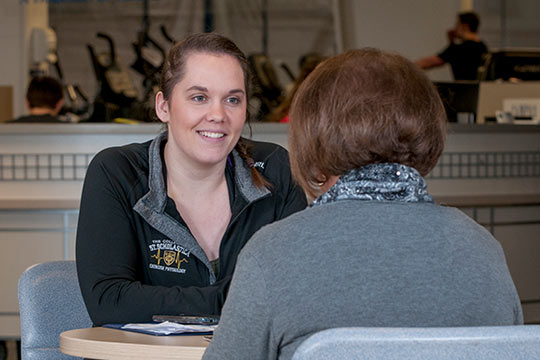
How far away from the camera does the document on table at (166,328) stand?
1.46 metres

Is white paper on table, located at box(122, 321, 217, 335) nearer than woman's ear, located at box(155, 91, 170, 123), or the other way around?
white paper on table, located at box(122, 321, 217, 335)

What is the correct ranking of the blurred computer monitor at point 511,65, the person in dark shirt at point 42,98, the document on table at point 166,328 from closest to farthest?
the document on table at point 166,328
the person in dark shirt at point 42,98
the blurred computer monitor at point 511,65

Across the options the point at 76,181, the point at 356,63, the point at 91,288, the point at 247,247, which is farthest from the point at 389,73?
the point at 76,181

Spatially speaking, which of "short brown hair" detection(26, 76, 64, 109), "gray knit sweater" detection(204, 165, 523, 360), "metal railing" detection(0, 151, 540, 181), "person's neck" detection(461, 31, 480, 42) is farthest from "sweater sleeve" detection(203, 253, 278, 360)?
"person's neck" detection(461, 31, 480, 42)

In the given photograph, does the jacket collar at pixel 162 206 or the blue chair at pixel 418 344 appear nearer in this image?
the blue chair at pixel 418 344

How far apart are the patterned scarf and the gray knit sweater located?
0.06 feet

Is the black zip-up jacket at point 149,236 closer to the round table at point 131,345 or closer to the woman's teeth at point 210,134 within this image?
the woman's teeth at point 210,134

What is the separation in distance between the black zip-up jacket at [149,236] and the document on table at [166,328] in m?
0.11

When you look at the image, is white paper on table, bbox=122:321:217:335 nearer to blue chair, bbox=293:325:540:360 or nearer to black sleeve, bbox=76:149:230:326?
black sleeve, bbox=76:149:230:326

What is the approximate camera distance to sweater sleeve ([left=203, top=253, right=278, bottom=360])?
1.05m

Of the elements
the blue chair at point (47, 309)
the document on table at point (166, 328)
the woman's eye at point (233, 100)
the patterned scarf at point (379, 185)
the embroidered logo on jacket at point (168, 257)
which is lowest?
the blue chair at point (47, 309)

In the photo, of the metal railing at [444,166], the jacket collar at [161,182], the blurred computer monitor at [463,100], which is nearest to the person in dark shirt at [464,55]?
the blurred computer monitor at [463,100]

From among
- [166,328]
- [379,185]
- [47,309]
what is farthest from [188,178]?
[379,185]

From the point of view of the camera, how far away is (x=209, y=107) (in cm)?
192
